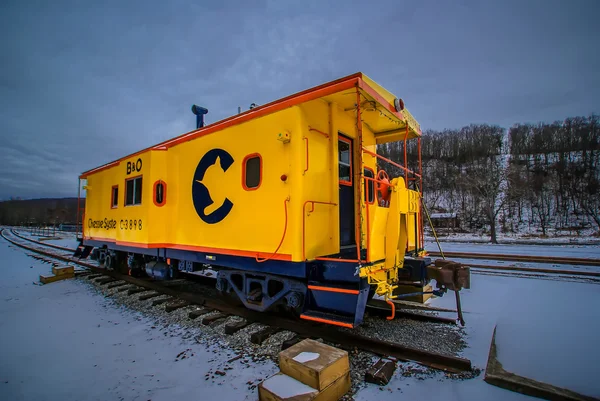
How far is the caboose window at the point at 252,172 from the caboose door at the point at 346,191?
1406 mm

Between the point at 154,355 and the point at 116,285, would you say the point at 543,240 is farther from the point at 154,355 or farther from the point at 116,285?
the point at 154,355

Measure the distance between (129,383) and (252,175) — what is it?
10.0ft

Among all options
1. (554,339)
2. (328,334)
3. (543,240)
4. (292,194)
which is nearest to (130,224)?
(292,194)

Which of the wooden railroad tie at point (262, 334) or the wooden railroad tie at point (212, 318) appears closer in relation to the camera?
the wooden railroad tie at point (262, 334)

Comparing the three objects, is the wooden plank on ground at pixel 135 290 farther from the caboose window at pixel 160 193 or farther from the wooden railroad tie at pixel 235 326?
the wooden railroad tie at pixel 235 326

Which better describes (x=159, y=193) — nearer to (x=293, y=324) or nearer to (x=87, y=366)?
(x=87, y=366)

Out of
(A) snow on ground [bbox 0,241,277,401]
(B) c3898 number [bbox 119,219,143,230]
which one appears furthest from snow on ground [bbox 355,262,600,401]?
(B) c3898 number [bbox 119,219,143,230]

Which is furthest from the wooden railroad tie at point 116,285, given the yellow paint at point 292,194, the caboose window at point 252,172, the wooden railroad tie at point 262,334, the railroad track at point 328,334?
the caboose window at point 252,172

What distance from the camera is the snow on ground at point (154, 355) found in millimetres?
3148

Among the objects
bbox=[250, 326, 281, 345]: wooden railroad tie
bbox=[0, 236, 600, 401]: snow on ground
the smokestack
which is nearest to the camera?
bbox=[0, 236, 600, 401]: snow on ground

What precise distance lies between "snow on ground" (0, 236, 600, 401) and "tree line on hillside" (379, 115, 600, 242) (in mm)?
22200

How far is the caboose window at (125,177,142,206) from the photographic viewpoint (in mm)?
6896

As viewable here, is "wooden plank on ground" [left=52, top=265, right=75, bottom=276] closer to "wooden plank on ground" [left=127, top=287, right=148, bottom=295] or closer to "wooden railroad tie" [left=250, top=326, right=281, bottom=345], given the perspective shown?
"wooden plank on ground" [left=127, top=287, right=148, bottom=295]

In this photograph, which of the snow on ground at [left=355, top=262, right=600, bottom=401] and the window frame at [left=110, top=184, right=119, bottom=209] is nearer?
the snow on ground at [left=355, top=262, right=600, bottom=401]
